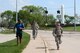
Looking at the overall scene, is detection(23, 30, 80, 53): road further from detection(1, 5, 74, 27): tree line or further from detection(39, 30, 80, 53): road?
detection(1, 5, 74, 27): tree line

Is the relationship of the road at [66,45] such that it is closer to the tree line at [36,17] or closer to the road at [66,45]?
the road at [66,45]

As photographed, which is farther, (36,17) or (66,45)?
(36,17)

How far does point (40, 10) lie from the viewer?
153 meters

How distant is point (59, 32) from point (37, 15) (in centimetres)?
12542

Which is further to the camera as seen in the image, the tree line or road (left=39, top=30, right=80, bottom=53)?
the tree line

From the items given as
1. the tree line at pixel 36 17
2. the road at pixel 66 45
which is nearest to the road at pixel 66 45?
the road at pixel 66 45

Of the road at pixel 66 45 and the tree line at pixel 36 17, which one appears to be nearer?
the road at pixel 66 45

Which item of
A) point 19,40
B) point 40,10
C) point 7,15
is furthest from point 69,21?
point 19,40

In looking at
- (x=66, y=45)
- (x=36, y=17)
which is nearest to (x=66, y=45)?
(x=66, y=45)

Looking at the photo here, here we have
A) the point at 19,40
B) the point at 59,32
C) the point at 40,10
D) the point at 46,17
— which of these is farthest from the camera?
the point at 40,10

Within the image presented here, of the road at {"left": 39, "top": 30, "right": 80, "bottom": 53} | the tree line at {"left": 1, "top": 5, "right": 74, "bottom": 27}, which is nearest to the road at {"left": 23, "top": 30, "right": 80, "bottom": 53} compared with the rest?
the road at {"left": 39, "top": 30, "right": 80, "bottom": 53}

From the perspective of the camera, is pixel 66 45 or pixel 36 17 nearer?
pixel 66 45

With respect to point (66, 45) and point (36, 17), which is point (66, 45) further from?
point (36, 17)

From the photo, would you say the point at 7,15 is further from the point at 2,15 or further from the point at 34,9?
the point at 34,9
